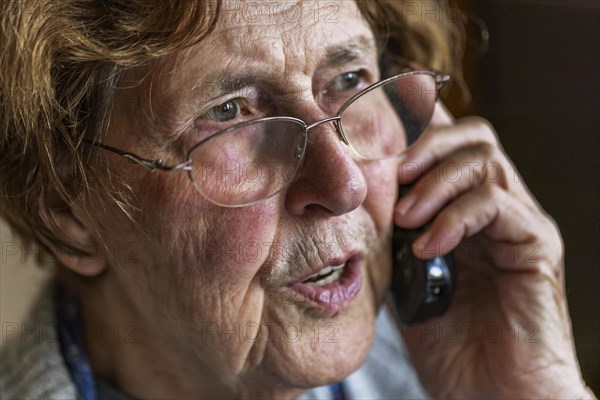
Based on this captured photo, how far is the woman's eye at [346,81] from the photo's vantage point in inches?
48.9

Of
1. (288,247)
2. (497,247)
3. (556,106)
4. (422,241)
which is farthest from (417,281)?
(556,106)

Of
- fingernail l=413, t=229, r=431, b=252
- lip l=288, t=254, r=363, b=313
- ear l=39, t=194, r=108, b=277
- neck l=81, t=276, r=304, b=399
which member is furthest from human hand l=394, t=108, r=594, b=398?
ear l=39, t=194, r=108, b=277

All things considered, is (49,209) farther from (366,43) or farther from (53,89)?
(366,43)

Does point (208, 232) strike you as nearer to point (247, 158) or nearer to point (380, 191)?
point (247, 158)

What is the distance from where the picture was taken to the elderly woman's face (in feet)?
3.64

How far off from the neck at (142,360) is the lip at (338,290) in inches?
6.5

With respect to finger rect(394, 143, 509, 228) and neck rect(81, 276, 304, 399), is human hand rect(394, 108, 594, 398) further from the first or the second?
neck rect(81, 276, 304, 399)

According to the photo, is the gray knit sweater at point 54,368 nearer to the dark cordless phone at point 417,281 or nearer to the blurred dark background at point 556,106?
the dark cordless phone at point 417,281

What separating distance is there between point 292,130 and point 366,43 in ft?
0.73

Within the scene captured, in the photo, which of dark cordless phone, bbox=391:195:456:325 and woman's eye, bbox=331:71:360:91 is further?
dark cordless phone, bbox=391:195:456:325

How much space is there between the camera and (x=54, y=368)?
1341 mm

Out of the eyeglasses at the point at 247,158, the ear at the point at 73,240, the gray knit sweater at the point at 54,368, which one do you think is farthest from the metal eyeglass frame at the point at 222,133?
the gray knit sweater at the point at 54,368

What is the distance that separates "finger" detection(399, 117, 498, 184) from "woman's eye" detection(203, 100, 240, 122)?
359 mm

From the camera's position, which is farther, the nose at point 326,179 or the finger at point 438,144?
the finger at point 438,144
